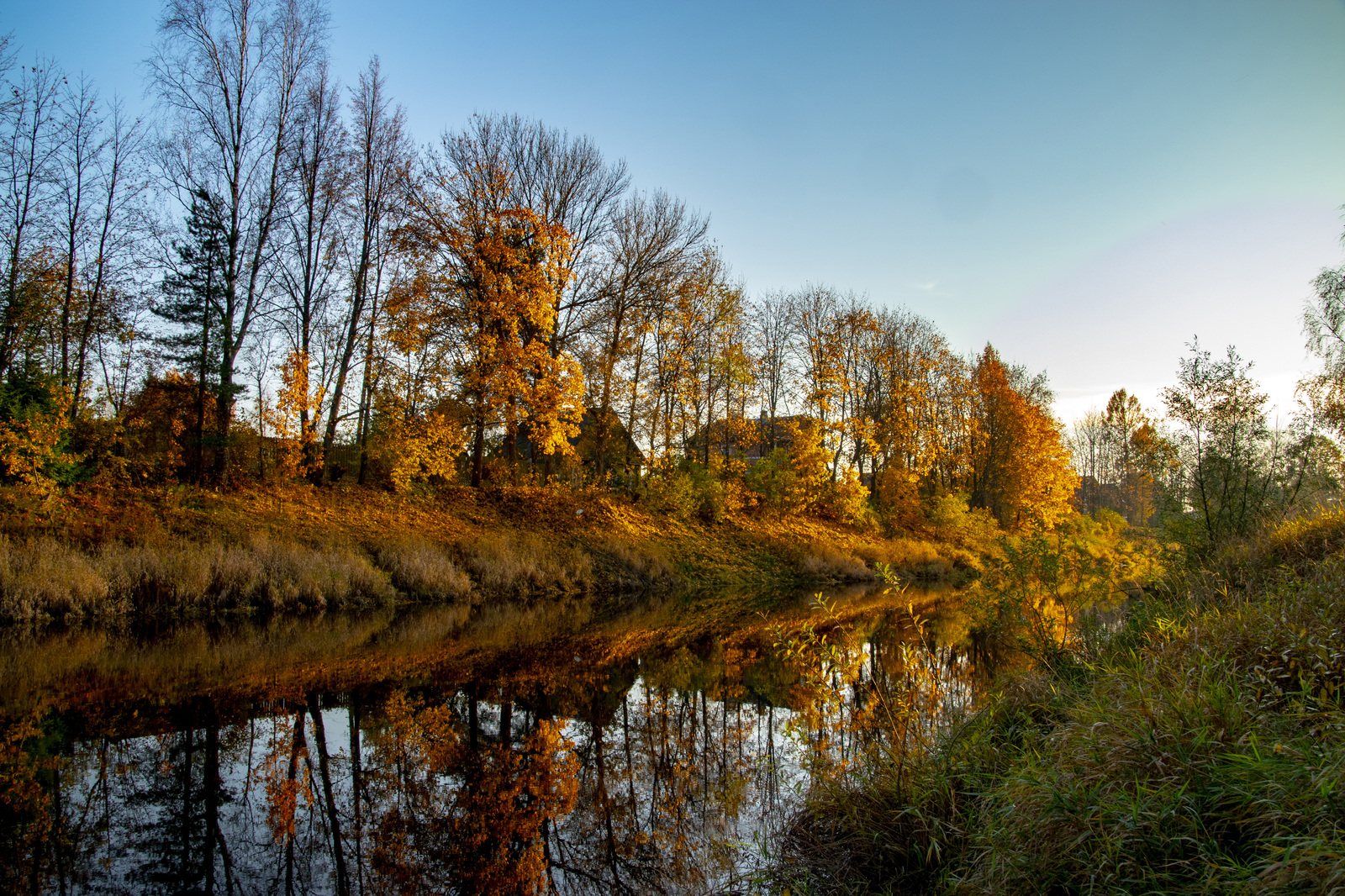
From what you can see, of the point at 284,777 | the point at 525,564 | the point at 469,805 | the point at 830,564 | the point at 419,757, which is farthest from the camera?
the point at 830,564

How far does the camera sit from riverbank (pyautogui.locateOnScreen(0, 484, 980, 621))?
38.8 ft

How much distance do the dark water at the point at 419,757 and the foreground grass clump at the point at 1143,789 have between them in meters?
0.52

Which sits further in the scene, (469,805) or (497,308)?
(497,308)

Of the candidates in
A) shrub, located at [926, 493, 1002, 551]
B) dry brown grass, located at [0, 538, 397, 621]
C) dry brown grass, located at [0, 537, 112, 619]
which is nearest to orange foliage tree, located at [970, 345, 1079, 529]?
shrub, located at [926, 493, 1002, 551]

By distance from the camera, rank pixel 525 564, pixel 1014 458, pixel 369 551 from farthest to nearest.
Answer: pixel 1014 458, pixel 525 564, pixel 369 551

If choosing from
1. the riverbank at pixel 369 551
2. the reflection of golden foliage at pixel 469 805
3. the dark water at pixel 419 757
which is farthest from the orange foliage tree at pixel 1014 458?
the reflection of golden foliage at pixel 469 805

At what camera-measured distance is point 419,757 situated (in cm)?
549

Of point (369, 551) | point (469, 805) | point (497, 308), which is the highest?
point (497, 308)

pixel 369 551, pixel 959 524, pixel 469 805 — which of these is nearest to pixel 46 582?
pixel 369 551

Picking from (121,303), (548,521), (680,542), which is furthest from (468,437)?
(121,303)

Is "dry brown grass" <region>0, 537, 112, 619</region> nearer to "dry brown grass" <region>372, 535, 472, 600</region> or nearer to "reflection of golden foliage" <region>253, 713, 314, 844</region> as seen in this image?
"dry brown grass" <region>372, 535, 472, 600</region>

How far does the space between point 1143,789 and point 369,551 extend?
16.4 m

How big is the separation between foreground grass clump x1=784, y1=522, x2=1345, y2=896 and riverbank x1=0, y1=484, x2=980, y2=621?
41.8 feet

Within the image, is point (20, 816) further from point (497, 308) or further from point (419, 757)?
point (497, 308)
